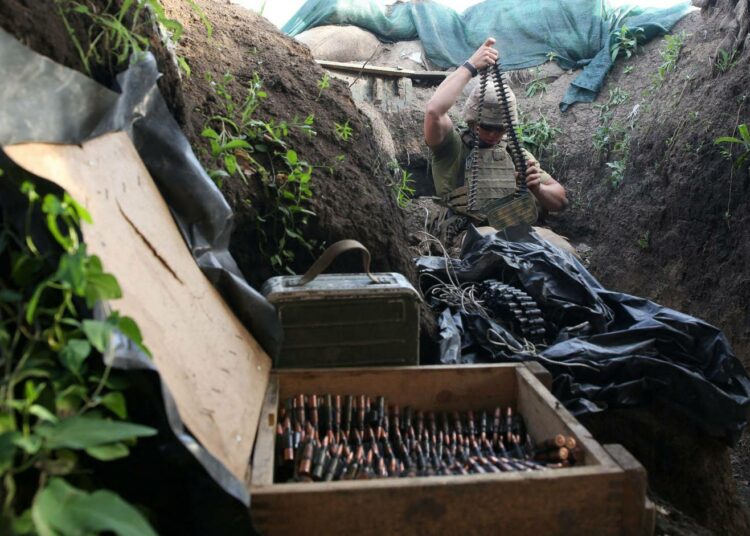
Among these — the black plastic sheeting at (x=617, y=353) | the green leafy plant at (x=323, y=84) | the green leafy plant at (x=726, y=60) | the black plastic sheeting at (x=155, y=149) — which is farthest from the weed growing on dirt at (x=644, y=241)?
the black plastic sheeting at (x=155, y=149)

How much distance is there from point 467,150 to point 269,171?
3962 mm

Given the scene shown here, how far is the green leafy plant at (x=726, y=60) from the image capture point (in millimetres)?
6156

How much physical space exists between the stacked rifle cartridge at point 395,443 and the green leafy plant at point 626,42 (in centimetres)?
758

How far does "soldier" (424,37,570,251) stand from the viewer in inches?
247

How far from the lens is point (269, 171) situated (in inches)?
131

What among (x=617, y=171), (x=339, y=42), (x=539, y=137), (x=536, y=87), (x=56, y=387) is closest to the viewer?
(x=56, y=387)

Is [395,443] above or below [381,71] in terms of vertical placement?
below

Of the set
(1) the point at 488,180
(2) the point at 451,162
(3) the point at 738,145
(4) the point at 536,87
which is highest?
(4) the point at 536,87

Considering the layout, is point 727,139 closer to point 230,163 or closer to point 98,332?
point 230,163

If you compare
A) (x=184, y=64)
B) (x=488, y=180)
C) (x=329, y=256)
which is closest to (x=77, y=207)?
(x=329, y=256)

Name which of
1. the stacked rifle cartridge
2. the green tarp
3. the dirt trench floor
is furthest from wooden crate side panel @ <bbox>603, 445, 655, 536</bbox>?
the green tarp

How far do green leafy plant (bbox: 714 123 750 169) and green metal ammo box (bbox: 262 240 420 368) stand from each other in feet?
13.3

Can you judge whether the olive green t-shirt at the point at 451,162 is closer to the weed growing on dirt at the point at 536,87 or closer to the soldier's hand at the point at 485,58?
the soldier's hand at the point at 485,58

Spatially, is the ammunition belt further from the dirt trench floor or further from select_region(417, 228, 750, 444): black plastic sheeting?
the dirt trench floor
